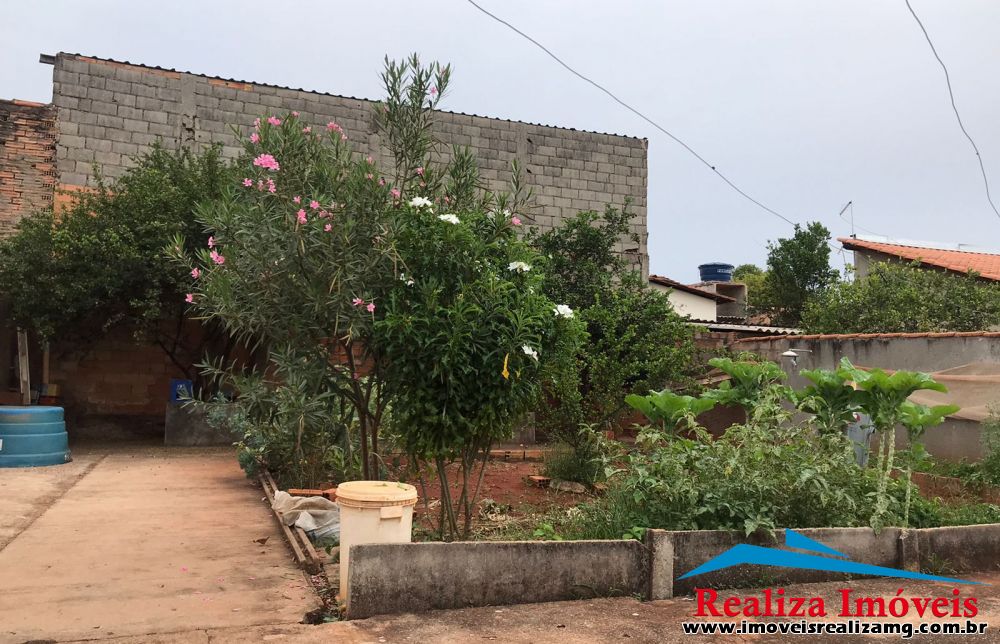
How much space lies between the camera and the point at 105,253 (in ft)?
34.0

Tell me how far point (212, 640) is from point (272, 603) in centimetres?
63

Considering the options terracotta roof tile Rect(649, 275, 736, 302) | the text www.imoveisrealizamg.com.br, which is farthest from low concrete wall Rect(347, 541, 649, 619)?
terracotta roof tile Rect(649, 275, 736, 302)

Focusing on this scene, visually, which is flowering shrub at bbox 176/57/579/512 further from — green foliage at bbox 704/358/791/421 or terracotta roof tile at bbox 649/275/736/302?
terracotta roof tile at bbox 649/275/736/302

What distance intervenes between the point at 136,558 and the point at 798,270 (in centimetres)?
2229

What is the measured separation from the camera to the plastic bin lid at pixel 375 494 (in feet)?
14.3

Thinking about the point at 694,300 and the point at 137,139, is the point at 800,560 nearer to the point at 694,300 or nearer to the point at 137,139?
the point at 137,139

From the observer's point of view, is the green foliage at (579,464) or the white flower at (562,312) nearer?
the white flower at (562,312)

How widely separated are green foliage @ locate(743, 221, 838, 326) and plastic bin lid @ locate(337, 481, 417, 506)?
21.2 m

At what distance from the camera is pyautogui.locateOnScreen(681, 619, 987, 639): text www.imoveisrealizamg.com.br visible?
4.16 meters

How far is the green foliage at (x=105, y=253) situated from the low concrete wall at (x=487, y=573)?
722cm

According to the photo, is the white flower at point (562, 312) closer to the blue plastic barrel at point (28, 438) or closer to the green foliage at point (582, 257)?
the green foliage at point (582, 257)

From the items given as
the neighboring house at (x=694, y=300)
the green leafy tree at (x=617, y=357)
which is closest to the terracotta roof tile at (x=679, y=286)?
the neighboring house at (x=694, y=300)

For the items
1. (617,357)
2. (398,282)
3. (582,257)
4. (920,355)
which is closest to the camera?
(398,282)

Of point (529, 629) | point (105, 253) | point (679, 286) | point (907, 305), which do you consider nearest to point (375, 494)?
point (529, 629)
